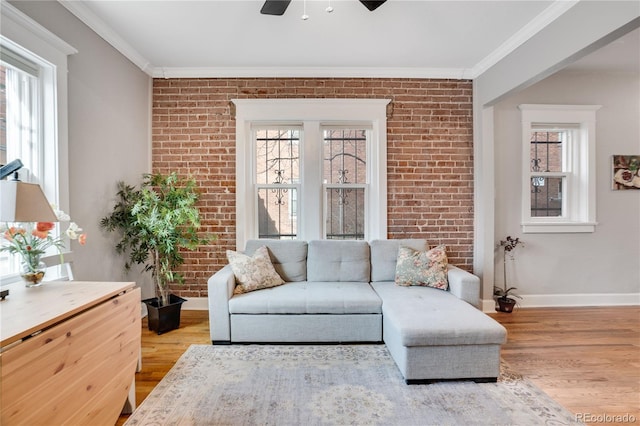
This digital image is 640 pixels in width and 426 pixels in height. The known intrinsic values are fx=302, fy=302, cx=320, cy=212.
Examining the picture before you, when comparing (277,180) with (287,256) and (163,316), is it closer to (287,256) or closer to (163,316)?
(287,256)

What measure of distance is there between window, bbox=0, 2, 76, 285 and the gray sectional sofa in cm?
133

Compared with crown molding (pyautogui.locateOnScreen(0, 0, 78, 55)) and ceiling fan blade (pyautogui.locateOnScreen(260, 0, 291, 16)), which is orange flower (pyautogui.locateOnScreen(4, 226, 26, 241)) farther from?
ceiling fan blade (pyautogui.locateOnScreen(260, 0, 291, 16))

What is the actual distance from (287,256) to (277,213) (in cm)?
Answer: 67

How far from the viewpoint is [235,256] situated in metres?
2.80

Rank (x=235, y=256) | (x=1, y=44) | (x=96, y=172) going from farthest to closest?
(x=235, y=256)
(x=96, y=172)
(x=1, y=44)

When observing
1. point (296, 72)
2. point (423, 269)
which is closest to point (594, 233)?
point (423, 269)

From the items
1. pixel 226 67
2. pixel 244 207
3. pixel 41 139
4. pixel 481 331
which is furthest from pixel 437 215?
pixel 41 139

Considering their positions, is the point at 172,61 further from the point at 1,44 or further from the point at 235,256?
the point at 235,256

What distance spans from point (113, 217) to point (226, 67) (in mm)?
1877

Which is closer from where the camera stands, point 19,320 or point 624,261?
point 19,320

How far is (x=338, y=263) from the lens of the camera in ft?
9.86

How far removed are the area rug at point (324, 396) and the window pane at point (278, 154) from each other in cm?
192

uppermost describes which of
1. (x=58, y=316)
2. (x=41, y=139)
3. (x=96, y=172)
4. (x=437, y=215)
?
(x=41, y=139)

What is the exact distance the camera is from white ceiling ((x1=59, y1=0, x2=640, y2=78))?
2238 millimetres
